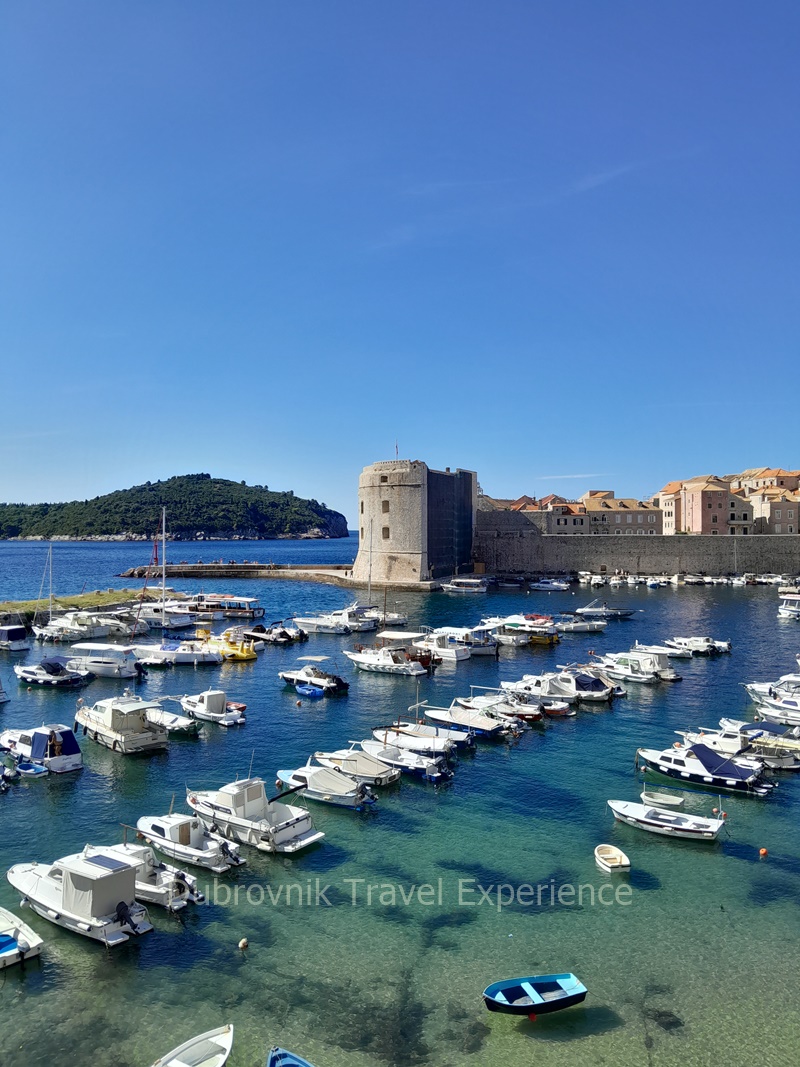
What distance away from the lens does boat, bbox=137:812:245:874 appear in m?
13.3

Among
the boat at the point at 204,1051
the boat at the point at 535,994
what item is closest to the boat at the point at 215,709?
the boat at the point at 204,1051

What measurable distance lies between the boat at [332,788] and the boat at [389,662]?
13561mm

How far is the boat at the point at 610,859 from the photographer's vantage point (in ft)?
44.0

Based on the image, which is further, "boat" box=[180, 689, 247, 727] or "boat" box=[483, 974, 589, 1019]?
"boat" box=[180, 689, 247, 727]

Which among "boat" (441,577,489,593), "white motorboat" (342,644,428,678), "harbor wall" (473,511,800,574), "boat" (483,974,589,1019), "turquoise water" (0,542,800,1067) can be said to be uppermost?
"harbor wall" (473,511,800,574)

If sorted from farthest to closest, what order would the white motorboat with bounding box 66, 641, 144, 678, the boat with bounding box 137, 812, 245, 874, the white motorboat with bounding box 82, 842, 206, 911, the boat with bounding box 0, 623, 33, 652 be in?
the boat with bounding box 0, 623, 33, 652
the white motorboat with bounding box 66, 641, 144, 678
the boat with bounding box 137, 812, 245, 874
the white motorboat with bounding box 82, 842, 206, 911

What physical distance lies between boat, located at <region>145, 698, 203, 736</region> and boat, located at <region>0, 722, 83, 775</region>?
3083 millimetres

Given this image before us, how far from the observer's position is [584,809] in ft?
53.8

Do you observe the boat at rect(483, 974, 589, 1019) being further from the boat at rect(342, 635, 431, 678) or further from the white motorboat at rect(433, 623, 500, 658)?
the white motorboat at rect(433, 623, 500, 658)

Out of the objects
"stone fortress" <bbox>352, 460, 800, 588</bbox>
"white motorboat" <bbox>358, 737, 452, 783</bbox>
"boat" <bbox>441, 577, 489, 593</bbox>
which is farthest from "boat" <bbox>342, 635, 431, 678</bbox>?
"stone fortress" <bbox>352, 460, 800, 588</bbox>

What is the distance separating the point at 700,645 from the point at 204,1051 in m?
31.7

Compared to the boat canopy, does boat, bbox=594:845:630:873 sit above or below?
below

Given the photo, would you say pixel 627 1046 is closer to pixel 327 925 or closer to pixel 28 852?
pixel 327 925

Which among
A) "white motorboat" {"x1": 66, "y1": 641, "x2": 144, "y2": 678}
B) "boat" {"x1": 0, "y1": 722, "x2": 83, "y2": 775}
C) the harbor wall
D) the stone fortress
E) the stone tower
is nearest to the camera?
"boat" {"x1": 0, "y1": 722, "x2": 83, "y2": 775}
